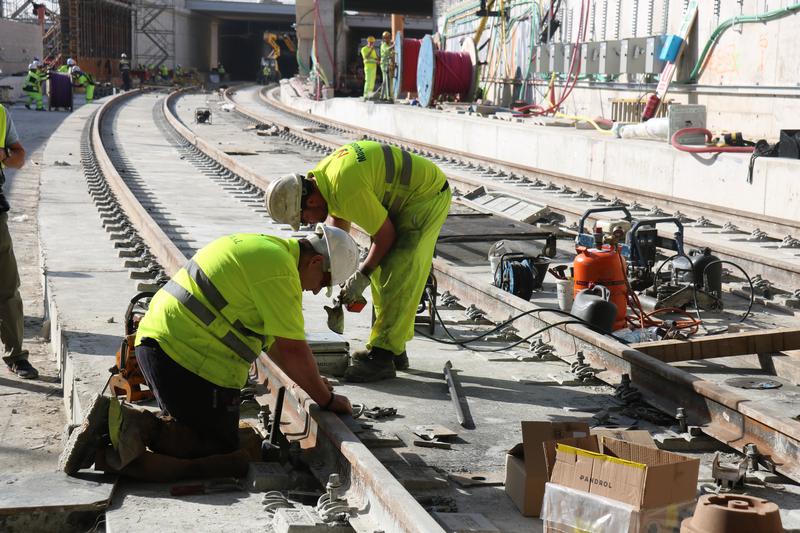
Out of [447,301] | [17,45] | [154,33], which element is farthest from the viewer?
[154,33]

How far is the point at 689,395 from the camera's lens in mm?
5855

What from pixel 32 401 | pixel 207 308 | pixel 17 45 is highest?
pixel 17 45

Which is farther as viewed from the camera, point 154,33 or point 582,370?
point 154,33

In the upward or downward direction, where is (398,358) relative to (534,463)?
downward

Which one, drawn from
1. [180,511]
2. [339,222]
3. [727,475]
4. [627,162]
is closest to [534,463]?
[727,475]

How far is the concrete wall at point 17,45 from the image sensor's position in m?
50.5

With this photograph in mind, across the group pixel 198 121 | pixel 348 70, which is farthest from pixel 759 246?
pixel 348 70

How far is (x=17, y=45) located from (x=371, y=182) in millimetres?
51519

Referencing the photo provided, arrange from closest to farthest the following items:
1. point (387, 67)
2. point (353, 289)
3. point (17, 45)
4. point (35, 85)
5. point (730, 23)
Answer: point (353, 289) → point (730, 23) → point (387, 67) → point (35, 85) → point (17, 45)

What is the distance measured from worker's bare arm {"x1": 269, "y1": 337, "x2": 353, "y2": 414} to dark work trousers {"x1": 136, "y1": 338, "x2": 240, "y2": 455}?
0.90 feet

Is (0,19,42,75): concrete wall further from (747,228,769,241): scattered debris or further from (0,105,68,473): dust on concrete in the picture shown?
(747,228,769,241): scattered debris

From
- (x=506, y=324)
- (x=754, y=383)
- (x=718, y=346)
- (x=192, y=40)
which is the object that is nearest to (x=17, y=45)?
(x=192, y=40)

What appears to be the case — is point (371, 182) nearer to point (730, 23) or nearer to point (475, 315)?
point (475, 315)

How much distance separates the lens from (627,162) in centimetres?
Result: 1670
